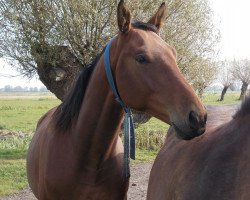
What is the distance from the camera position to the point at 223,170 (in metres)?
1.72

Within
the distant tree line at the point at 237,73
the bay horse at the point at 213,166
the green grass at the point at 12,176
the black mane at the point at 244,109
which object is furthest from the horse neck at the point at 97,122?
the distant tree line at the point at 237,73

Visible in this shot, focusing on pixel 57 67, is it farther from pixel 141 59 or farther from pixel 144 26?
pixel 141 59

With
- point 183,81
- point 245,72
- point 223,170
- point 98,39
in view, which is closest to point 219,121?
point 183,81

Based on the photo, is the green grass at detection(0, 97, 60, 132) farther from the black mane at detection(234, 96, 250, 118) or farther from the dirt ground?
the black mane at detection(234, 96, 250, 118)

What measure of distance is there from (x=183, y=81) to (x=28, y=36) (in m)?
7.79

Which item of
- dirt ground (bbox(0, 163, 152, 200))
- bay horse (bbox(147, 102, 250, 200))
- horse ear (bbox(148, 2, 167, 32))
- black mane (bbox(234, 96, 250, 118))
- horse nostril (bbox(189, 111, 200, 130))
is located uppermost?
horse ear (bbox(148, 2, 167, 32))

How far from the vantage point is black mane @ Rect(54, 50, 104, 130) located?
3.20 m

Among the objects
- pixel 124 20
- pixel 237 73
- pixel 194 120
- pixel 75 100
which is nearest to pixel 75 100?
Result: pixel 75 100

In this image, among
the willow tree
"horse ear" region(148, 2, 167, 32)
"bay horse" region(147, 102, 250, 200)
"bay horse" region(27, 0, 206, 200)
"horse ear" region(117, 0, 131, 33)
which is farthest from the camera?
the willow tree

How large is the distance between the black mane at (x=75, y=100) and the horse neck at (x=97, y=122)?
0.09 metres

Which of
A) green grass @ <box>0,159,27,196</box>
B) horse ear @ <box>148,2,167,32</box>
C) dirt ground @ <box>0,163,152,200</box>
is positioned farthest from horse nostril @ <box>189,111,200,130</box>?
green grass @ <box>0,159,27,196</box>

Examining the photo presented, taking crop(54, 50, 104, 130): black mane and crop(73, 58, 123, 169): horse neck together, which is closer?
crop(73, 58, 123, 169): horse neck

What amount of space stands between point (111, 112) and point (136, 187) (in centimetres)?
427

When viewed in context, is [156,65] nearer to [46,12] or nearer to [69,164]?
[69,164]
